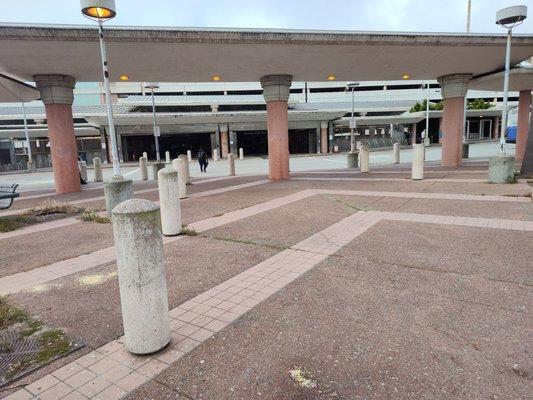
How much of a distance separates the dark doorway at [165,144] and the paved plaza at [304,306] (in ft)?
116

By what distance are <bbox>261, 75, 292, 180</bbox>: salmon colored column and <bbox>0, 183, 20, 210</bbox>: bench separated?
32.9ft

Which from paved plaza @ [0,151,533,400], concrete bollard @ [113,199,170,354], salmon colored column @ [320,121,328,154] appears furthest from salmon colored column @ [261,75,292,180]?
salmon colored column @ [320,121,328,154]

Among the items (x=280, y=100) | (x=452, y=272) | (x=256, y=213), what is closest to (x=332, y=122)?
(x=280, y=100)

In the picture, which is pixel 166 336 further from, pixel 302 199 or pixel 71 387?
pixel 302 199

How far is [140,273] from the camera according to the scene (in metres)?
3.32

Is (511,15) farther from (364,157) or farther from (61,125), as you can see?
(61,125)

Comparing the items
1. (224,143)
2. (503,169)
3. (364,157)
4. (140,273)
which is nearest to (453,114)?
(364,157)

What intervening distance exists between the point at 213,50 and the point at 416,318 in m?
10.9

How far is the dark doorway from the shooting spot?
42.0 m

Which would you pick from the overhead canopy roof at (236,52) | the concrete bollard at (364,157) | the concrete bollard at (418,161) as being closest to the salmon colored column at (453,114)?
the overhead canopy roof at (236,52)

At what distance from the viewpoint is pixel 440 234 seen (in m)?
6.86

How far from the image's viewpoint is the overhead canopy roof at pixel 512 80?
16609mm

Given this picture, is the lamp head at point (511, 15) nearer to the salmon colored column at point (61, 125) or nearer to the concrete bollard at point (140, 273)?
the concrete bollard at point (140, 273)

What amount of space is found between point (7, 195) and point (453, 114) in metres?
18.2
